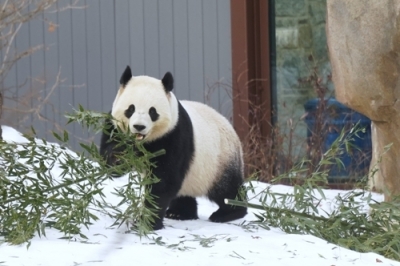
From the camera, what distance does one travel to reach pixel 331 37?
5.29 m

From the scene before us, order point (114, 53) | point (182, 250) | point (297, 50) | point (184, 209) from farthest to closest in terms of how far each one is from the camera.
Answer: point (114, 53), point (297, 50), point (184, 209), point (182, 250)

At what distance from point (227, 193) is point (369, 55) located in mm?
1044

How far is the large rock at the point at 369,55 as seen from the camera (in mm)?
5035

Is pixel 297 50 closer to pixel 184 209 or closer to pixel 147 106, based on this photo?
pixel 184 209

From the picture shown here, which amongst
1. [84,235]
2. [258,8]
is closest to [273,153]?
[258,8]

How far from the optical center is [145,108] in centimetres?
445

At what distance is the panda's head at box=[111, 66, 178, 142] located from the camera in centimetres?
439

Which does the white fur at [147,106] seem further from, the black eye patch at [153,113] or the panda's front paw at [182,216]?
the panda's front paw at [182,216]

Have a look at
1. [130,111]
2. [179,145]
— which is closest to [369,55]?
[179,145]

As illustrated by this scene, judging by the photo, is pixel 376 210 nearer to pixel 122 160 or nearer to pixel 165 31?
pixel 122 160

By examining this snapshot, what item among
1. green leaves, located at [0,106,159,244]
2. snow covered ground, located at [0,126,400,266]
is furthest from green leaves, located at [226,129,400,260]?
green leaves, located at [0,106,159,244]

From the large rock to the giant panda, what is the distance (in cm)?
72

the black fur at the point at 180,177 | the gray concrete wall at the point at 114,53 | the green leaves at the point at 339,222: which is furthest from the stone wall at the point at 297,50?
the green leaves at the point at 339,222

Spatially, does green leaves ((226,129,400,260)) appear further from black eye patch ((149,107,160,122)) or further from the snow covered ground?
black eye patch ((149,107,160,122))
